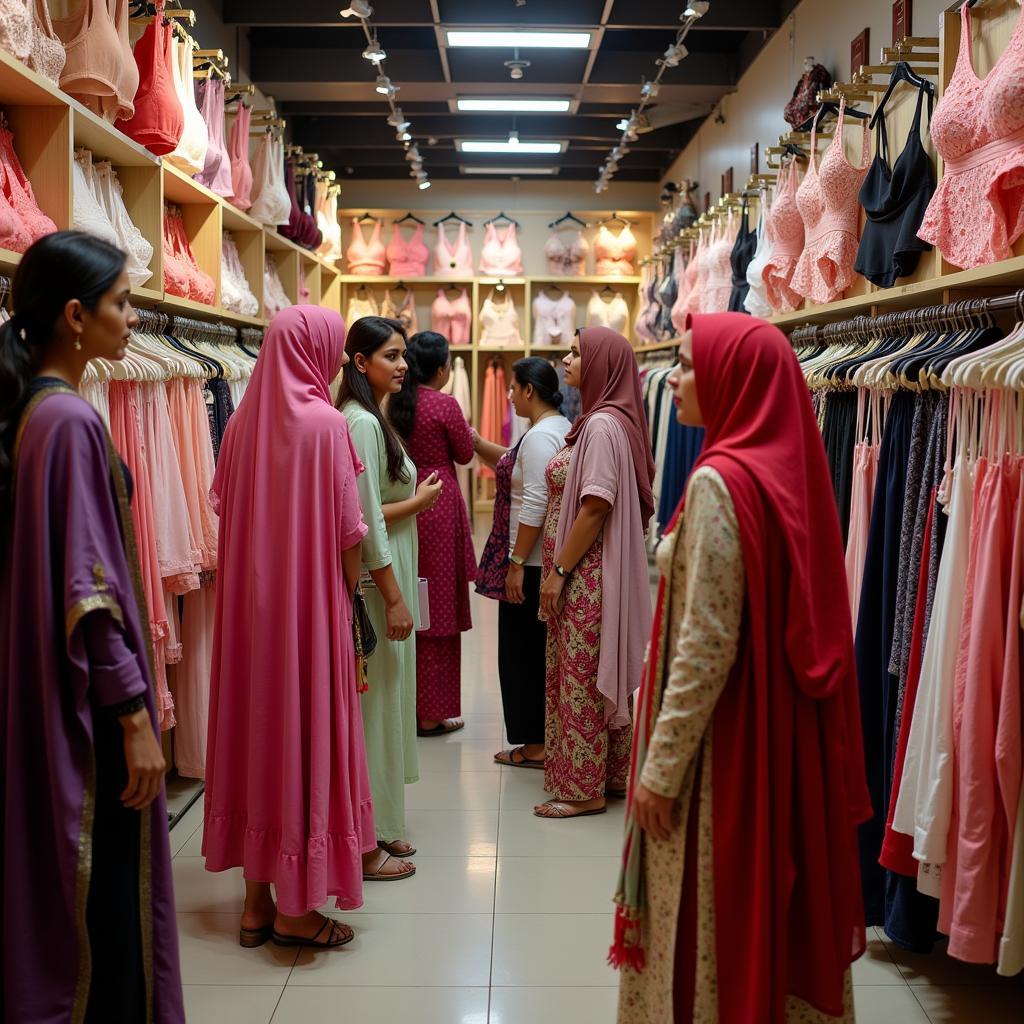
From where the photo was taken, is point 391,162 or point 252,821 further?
point 391,162

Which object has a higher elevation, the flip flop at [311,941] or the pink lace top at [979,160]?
the pink lace top at [979,160]

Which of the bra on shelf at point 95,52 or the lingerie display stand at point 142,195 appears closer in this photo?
the lingerie display stand at point 142,195

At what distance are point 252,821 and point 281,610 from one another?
1.76ft

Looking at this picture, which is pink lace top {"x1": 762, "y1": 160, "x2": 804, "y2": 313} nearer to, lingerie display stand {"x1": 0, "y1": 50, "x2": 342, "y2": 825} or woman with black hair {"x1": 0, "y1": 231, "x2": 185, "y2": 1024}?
lingerie display stand {"x1": 0, "y1": 50, "x2": 342, "y2": 825}

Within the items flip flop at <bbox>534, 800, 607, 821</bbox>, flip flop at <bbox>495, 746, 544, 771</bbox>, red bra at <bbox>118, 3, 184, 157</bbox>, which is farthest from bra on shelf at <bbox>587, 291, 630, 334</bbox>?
flip flop at <bbox>534, 800, 607, 821</bbox>

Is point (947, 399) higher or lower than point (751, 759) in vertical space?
higher

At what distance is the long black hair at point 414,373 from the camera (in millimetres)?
4363

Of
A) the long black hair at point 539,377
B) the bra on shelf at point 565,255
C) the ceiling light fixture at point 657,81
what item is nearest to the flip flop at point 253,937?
the long black hair at point 539,377

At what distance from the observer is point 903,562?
273 centimetres

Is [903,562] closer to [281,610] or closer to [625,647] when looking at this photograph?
[625,647]

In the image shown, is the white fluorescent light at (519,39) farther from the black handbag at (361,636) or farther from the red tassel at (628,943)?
the red tassel at (628,943)

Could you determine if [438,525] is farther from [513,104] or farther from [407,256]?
[407,256]

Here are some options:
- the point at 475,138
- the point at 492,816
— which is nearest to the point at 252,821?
the point at 492,816

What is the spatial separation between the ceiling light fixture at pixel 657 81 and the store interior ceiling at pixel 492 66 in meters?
0.14
